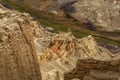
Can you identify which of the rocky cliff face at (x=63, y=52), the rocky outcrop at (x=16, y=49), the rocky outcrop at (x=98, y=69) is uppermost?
the rocky outcrop at (x=16, y=49)

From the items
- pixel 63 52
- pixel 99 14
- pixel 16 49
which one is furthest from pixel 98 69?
pixel 99 14

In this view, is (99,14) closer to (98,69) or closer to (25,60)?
(98,69)

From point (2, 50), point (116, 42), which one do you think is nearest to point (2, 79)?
point (2, 50)

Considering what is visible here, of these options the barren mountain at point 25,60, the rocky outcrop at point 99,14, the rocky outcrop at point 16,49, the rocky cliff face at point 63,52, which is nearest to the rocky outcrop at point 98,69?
the barren mountain at point 25,60

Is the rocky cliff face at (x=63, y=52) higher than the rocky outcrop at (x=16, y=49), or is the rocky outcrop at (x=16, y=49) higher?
the rocky outcrop at (x=16, y=49)

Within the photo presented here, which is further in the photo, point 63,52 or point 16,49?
point 63,52

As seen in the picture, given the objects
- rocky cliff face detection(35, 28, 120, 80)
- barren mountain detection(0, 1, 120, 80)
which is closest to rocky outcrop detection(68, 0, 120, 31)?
rocky cliff face detection(35, 28, 120, 80)

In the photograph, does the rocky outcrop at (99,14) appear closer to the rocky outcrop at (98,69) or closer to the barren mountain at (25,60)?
the barren mountain at (25,60)
